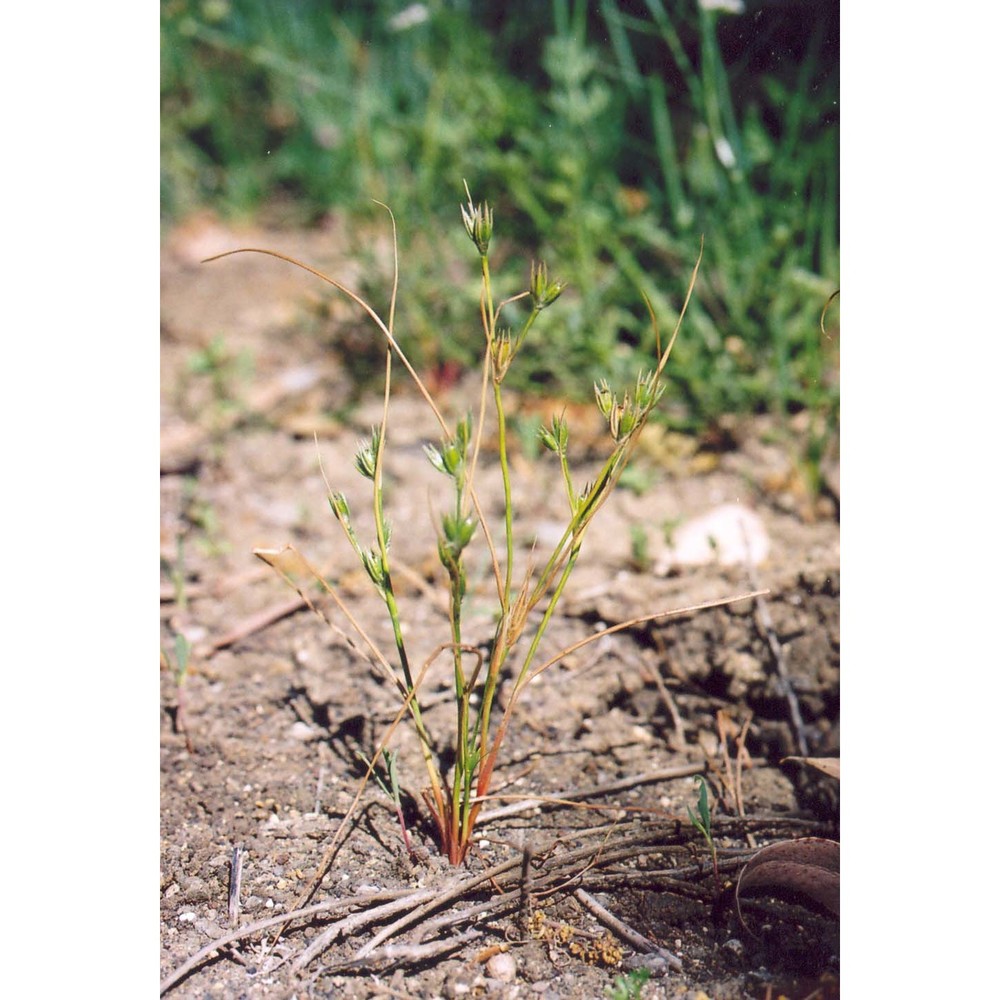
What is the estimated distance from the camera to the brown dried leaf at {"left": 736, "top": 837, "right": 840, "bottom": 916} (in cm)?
87

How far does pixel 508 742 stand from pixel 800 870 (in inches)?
13.3

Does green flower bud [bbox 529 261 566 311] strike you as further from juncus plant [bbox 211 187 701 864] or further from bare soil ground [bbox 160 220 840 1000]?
bare soil ground [bbox 160 220 840 1000]

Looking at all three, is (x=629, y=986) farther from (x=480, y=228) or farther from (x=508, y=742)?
(x=480, y=228)

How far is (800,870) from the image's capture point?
875mm

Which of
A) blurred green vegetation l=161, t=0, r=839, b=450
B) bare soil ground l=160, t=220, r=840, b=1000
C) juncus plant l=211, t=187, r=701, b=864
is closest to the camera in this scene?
juncus plant l=211, t=187, r=701, b=864

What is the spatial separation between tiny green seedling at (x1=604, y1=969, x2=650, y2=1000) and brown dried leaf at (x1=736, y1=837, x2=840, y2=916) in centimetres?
12

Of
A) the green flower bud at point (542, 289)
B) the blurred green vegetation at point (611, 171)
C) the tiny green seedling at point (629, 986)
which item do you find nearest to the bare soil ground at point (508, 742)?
the tiny green seedling at point (629, 986)

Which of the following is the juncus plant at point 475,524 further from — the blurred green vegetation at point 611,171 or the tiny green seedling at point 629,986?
the blurred green vegetation at point 611,171

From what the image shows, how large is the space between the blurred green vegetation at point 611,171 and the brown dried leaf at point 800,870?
66 cm

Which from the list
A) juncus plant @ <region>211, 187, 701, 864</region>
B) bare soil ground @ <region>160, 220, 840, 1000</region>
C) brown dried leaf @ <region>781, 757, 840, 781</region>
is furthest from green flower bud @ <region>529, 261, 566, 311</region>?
brown dried leaf @ <region>781, 757, 840, 781</region>
